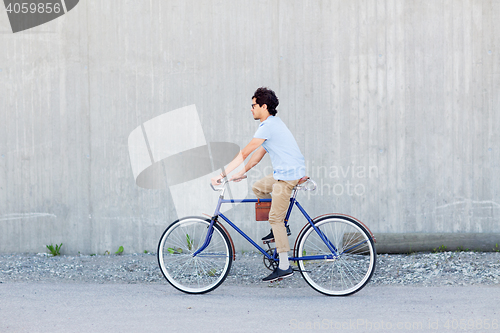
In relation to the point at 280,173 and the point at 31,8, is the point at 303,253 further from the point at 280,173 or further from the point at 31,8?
the point at 31,8

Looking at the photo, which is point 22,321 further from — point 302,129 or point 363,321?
point 302,129

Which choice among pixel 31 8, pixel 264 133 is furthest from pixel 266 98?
pixel 31 8

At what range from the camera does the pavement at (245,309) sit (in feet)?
10.8

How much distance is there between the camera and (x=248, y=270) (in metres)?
5.23

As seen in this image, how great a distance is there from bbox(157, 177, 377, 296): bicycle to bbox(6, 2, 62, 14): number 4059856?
3935 millimetres


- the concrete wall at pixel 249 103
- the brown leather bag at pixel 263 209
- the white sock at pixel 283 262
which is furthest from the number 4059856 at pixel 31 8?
the white sock at pixel 283 262

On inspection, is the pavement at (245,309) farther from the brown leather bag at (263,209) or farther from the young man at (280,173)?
the brown leather bag at (263,209)

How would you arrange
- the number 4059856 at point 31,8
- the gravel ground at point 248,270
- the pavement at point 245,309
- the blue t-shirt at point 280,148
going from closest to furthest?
1. the pavement at point 245,309
2. the blue t-shirt at point 280,148
3. the gravel ground at point 248,270
4. the number 4059856 at point 31,8

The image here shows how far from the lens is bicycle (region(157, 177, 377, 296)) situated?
13.4 ft

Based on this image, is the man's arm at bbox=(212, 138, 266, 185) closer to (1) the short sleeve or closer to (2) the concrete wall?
(1) the short sleeve

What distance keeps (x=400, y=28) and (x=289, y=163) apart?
305 cm

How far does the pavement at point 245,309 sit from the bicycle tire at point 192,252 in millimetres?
150

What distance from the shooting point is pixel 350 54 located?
6.03m

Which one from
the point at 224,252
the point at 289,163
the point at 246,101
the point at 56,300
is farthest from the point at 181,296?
the point at 246,101
